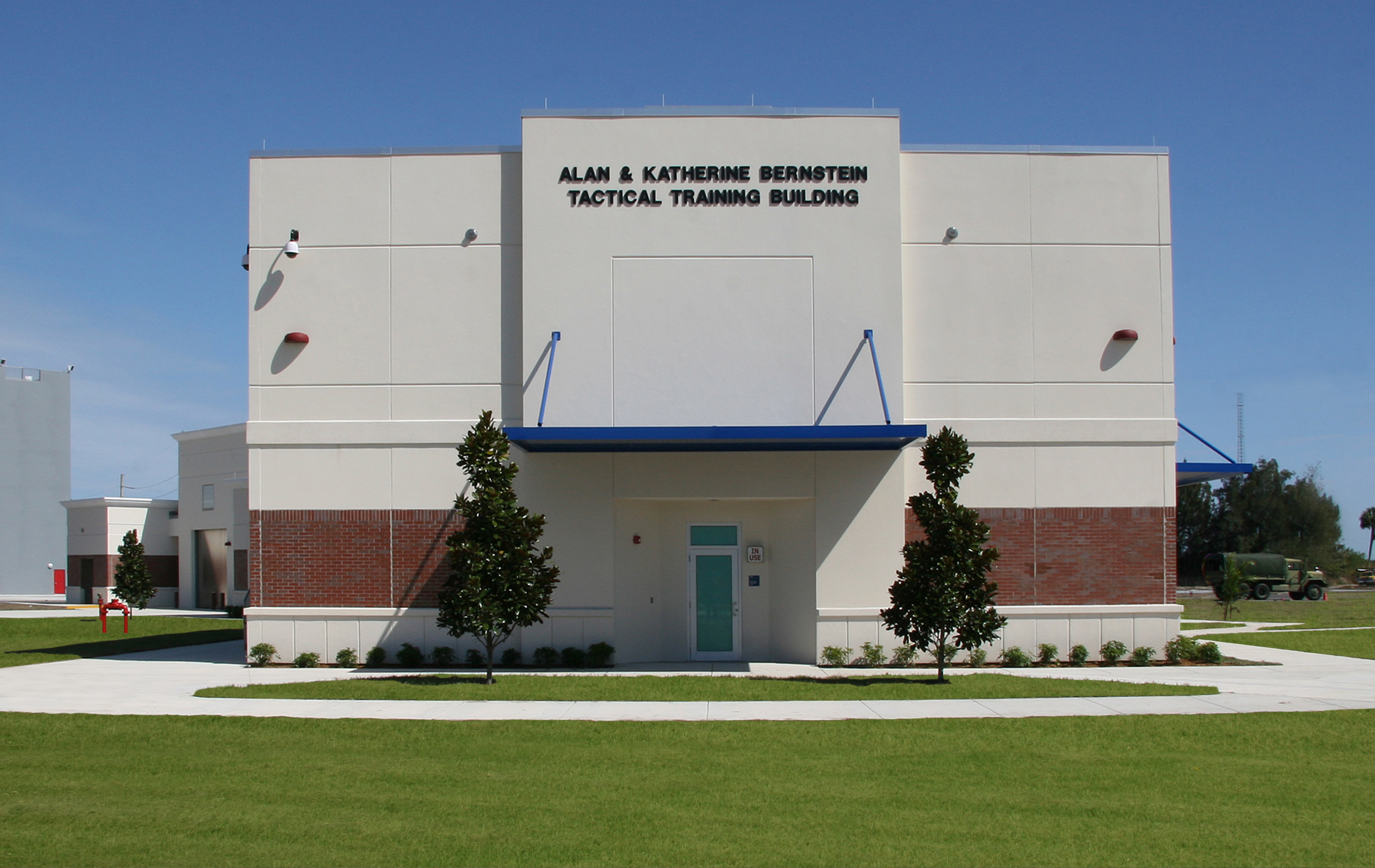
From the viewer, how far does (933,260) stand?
21375 millimetres

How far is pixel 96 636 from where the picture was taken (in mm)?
29750

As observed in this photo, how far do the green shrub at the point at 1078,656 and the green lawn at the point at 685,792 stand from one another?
6844mm

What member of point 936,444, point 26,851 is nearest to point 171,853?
point 26,851

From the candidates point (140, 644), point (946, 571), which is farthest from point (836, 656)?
point (140, 644)

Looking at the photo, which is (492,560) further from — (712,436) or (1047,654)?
(1047,654)

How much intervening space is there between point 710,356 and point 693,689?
675cm

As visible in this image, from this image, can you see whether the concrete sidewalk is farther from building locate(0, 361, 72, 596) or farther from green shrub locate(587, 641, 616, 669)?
building locate(0, 361, 72, 596)

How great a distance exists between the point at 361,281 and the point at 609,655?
8.74 meters

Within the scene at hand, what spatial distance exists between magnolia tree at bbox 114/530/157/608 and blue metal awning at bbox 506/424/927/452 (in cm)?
2604

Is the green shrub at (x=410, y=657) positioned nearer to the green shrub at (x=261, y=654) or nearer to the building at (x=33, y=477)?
the green shrub at (x=261, y=654)

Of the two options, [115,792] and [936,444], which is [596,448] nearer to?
[936,444]

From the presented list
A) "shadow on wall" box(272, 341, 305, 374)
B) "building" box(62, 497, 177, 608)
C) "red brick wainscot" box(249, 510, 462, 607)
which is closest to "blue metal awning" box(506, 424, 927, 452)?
"red brick wainscot" box(249, 510, 462, 607)

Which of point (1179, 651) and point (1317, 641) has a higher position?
point (1179, 651)

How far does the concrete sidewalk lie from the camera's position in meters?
14.3
